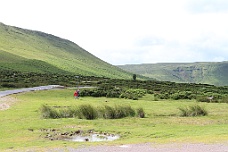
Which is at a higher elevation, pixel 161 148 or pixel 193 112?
pixel 193 112

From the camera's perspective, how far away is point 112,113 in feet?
112

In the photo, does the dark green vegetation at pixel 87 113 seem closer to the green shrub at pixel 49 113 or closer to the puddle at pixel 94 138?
the green shrub at pixel 49 113

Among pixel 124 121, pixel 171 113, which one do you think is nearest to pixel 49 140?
pixel 124 121

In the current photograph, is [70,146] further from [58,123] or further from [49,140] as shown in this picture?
[58,123]

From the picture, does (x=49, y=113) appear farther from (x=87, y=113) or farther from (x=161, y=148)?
(x=161, y=148)

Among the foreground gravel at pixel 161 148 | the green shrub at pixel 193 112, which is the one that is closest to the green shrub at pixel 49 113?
the green shrub at pixel 193 112

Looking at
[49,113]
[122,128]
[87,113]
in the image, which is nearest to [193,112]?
[87,113]

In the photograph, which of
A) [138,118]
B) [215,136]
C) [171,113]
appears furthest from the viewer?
[171,113]

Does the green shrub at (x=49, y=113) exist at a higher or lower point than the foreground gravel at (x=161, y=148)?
higher

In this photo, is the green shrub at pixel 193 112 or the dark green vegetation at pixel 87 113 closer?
the dark green vegetation at pixel 87 113

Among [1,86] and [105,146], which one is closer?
[105,146]

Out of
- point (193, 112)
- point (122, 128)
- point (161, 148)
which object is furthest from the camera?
point (193, 112)

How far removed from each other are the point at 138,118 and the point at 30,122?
400 inches

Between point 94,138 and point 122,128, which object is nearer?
point 94,138
